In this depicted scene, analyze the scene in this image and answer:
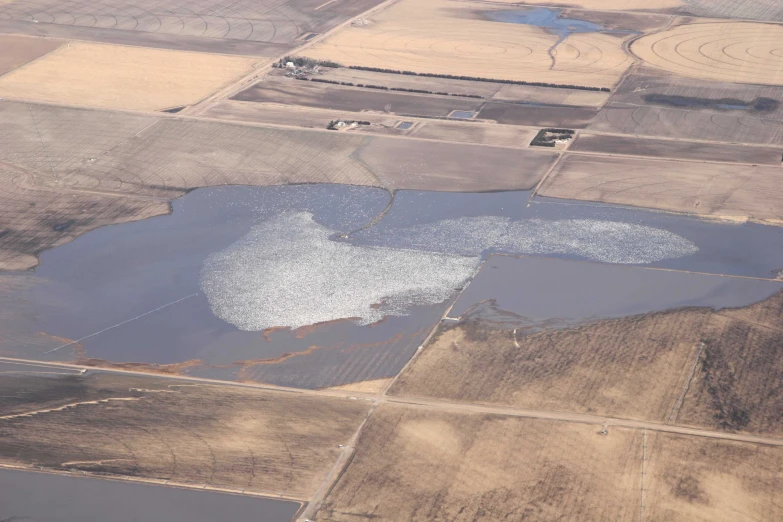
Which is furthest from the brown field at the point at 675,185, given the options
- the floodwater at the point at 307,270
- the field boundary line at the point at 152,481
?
the field boundary line at the point at 152,481

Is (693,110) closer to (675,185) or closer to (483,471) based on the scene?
(675,185)

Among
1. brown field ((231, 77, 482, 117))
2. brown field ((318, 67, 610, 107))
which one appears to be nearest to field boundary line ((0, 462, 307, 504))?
brown field ((231, 77, 482, 117))

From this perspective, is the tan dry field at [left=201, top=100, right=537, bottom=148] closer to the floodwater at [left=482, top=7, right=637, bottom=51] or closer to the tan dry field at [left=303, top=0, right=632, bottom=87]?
the tan dry field at [left=303, top=0, right=632, bottom=87]

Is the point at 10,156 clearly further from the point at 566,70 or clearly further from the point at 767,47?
the point at 767,47

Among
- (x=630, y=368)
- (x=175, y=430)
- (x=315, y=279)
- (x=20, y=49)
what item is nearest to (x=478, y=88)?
(x=315, y=279)

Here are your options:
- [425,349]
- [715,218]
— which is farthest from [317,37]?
[425,349]

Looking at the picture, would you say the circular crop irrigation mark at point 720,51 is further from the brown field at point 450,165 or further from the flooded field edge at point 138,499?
the flooded field edge at point 138,499
